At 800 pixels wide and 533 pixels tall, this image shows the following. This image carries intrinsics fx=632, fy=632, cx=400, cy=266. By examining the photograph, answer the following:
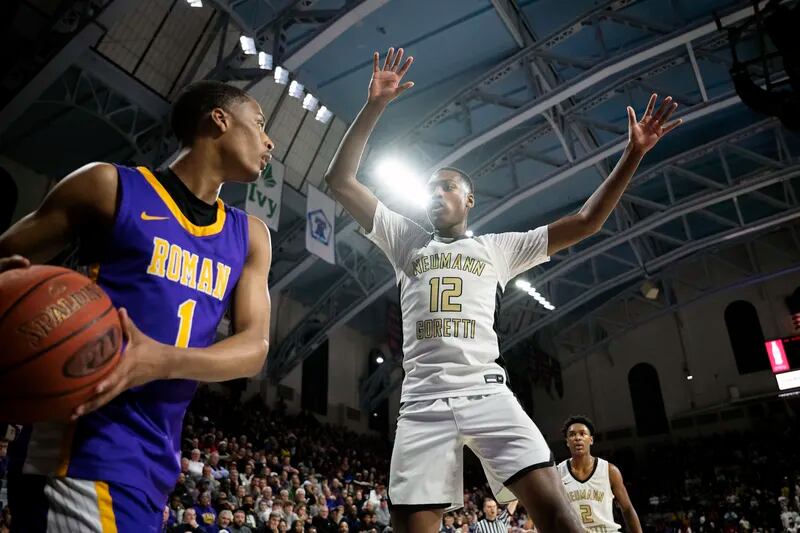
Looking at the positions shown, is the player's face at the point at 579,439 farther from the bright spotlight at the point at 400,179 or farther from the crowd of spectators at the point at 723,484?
the crowd of spectators at the point at 723,484

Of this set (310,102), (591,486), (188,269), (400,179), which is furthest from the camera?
(400,179)

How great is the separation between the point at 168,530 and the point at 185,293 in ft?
25.4

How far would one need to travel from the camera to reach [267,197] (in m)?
12.1

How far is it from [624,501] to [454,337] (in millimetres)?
3651

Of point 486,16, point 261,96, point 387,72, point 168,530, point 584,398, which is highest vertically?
point 486,16

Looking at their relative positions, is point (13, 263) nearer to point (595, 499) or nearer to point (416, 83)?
point (595, 499)

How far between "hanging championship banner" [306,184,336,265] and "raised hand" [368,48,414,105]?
9763 mm

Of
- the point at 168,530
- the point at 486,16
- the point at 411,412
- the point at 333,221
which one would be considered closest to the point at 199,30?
the point at 333,221

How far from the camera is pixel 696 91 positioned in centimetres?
1560

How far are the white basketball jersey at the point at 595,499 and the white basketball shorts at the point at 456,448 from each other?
125 inches

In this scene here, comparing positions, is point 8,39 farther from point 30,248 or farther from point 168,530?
point 30,248

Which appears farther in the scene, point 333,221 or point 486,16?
point 333,221

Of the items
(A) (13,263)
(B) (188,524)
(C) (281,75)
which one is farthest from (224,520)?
(A) (13,263)

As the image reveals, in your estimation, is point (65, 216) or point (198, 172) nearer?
point (65, 216)
